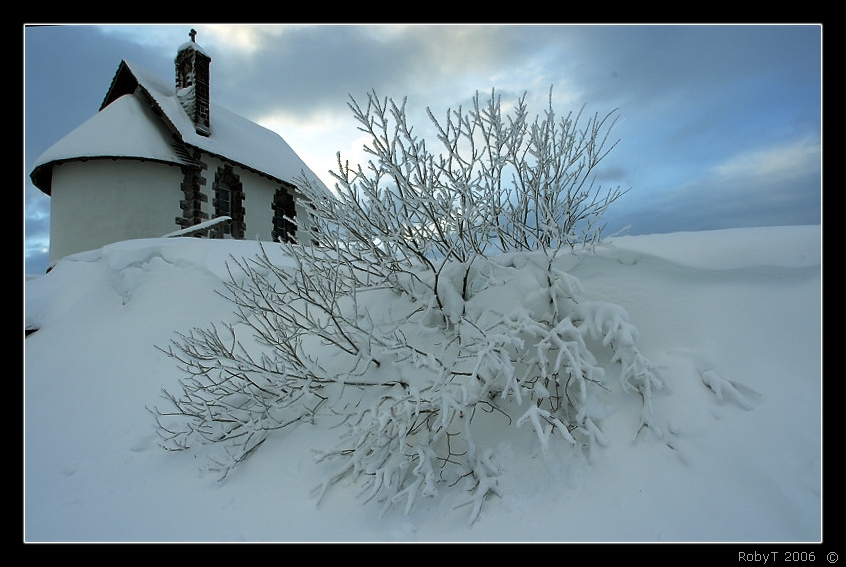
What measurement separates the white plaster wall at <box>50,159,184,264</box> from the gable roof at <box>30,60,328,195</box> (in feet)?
1.29

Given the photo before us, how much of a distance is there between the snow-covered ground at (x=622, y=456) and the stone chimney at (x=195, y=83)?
1104cm

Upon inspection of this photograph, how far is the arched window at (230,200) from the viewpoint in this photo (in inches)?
527

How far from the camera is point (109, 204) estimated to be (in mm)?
11680

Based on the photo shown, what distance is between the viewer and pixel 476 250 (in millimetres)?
4387

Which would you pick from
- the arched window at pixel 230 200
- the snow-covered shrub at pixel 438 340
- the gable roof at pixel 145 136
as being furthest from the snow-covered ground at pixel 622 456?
the gable roof at pixel 145 136

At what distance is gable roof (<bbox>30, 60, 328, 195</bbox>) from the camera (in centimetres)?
1188

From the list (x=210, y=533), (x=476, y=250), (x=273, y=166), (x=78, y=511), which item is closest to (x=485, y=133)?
(x=476, y=250)

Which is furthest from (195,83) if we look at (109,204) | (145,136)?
(109,204)

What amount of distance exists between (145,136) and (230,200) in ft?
9.33

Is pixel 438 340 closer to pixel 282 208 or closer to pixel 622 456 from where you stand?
pixel 622 456

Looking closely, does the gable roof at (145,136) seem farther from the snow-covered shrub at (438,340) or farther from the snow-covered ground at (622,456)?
the snow-covered shrub at (438,340)

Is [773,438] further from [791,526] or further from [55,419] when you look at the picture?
[55,419]

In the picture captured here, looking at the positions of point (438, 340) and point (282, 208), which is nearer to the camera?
point (438, 340)

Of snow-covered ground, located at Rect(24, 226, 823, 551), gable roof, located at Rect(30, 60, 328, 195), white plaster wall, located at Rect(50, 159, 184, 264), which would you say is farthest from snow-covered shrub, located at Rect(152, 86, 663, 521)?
gable roof, located at Rect(30, 60, 328, 195)
